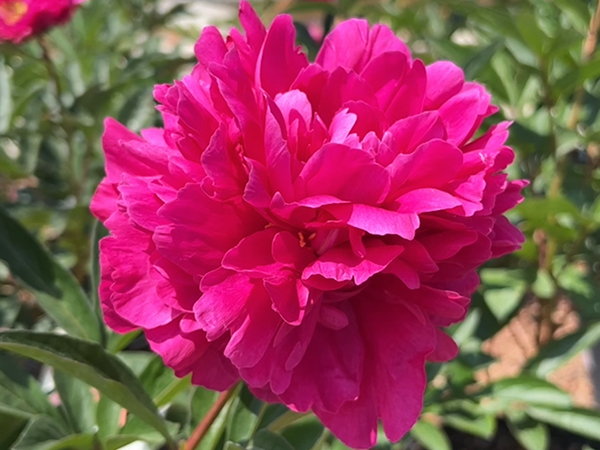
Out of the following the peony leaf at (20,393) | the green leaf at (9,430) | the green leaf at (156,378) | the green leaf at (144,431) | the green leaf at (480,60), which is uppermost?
the green leaf at (480,60)

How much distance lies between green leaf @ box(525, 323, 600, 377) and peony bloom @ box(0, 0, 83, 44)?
883 millimetres

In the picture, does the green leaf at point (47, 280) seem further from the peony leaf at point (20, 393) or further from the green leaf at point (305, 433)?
the green leaf at point (305, 433)

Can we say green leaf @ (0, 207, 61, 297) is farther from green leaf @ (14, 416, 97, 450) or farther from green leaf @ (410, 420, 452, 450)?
green leaf @ (410, 420, 452, 450)

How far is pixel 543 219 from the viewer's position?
68 cm

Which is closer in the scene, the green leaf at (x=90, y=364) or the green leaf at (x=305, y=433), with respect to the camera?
the green leaf at (x=90, y=364)

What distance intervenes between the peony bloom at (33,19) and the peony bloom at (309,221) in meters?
0.65

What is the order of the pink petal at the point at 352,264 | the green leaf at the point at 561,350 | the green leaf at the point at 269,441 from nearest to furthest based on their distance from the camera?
the pink petal at the point at 352,264
the green leaf at the point at 269,441
the green leaf at the point at 561,350

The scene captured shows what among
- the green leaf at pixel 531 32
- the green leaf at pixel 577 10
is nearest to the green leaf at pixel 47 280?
the green leaf at pixel 531 32

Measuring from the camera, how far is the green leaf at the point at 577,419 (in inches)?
27.3

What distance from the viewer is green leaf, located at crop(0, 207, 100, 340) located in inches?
18.7

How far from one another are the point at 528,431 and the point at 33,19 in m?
0.94

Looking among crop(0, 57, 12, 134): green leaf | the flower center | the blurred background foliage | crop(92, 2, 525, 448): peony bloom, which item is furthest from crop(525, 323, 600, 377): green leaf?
the flower center

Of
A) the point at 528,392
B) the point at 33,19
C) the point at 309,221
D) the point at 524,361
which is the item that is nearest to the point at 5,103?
the point at 33,19

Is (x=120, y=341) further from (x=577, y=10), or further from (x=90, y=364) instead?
(x=577, y=10)
